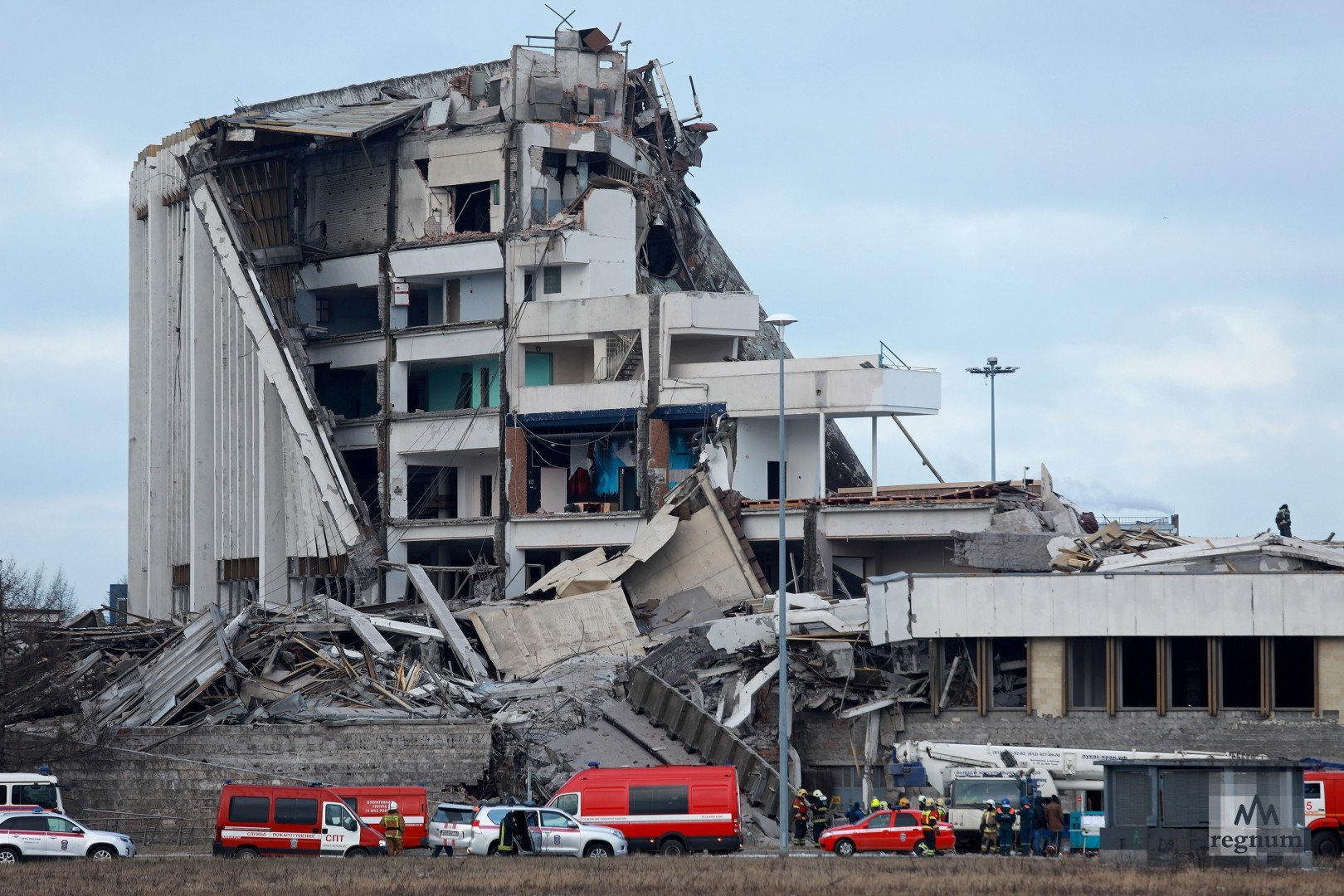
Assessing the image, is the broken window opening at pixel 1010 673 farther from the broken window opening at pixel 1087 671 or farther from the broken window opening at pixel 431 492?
the broken window opening at pixel 431 492

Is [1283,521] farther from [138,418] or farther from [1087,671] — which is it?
[138,418]

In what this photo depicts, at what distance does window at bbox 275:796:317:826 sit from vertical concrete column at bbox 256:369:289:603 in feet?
92.8

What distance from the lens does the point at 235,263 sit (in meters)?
64.4

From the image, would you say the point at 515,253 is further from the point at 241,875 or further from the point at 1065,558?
the point at 241,875

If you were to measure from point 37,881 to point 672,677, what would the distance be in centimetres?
2344

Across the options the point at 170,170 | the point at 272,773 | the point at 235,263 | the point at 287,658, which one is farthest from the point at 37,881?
the point at 170,170

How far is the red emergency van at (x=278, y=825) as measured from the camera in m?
36.3

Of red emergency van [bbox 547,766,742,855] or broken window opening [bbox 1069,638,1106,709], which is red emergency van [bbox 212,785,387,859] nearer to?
red emergency van [bbox 547,766,742,855]

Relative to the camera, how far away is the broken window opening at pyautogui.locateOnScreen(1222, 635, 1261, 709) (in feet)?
157

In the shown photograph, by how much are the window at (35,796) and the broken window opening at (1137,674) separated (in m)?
25.6

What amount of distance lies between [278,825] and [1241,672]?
25.6 metres

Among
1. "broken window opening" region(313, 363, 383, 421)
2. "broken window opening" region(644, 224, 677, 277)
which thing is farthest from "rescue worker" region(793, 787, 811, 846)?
"broken window opening" region(313, 363, 383, 421)

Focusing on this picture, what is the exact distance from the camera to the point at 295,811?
36.5 meters

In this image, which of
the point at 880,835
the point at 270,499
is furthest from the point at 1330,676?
the point at 270,499
